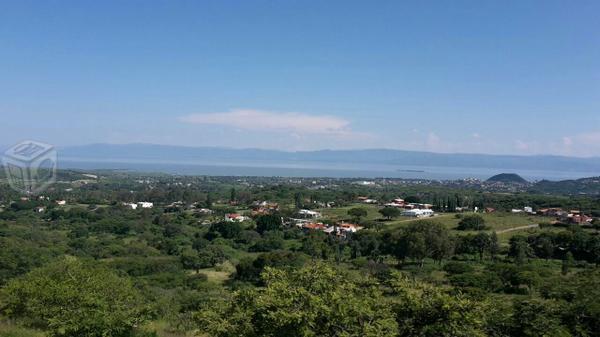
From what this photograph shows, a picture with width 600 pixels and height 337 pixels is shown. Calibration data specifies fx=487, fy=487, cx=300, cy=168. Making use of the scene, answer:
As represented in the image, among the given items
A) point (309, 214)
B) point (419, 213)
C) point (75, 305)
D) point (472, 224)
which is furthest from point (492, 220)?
point (75, 305)

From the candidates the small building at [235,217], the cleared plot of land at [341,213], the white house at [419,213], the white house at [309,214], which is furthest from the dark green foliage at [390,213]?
the small building at [235,217]

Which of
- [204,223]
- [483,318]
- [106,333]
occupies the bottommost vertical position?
[204,223]

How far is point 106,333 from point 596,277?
821 inches

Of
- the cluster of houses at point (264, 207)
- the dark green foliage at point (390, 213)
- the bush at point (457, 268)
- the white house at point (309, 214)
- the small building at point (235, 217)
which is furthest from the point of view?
the cluster of houses at point (264, 207)

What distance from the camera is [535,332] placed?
1157 centimetres

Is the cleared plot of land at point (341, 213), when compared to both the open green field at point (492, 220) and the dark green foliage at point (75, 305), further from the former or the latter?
the dark green foliage at point (75, 305)

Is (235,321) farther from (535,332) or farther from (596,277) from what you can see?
(596,277)

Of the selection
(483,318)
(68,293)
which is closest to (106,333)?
(68,293)

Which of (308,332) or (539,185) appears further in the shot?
(539,185)

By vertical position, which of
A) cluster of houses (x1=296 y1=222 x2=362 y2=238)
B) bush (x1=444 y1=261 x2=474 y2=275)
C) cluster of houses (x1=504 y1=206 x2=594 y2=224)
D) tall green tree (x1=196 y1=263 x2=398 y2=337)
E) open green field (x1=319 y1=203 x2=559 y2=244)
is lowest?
cluster of houses (x1=296 y1=222 x2=362 y2=238)

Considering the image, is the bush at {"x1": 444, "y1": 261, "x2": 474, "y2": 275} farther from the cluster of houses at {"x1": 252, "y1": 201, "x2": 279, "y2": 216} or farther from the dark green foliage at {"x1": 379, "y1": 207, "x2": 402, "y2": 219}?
the cluster of houses at {"x1": 252, "y1": 201, "x2": 279, "y2": 216}

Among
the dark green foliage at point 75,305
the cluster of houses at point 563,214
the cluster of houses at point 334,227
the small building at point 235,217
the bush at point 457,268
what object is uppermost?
the dark green foliage at point 75,305

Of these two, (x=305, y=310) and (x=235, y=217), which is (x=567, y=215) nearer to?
(x=235, y=217)

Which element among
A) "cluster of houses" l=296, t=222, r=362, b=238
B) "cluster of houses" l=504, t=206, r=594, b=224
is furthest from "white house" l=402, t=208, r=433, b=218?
"cluster of houses" l=504, t=206, r=594, b=224
